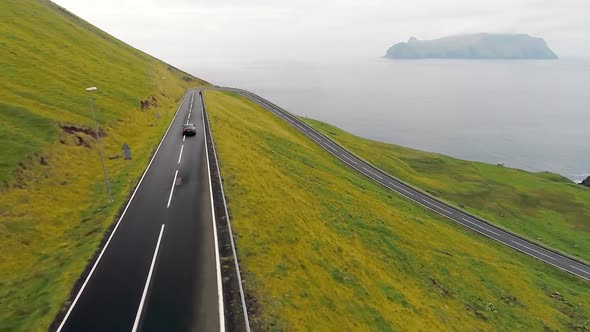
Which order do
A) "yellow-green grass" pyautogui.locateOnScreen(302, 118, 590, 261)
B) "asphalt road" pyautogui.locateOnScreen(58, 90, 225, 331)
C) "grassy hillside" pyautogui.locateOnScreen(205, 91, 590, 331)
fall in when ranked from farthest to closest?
"yellow-green grass" pyautogui.locateOnScreen(302, 118, 590, 261) → "grassy hillside" pyautogui.locateOnScreen(205, 91, 590, 331) → "asphalt road" pyautogui.locateOnScreen(58, 90, 225, 331)

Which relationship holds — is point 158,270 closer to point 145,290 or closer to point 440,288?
point 145,290

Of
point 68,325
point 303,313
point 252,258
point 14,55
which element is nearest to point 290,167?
point 252,258

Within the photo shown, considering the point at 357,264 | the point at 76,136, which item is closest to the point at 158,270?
the point at 357,264

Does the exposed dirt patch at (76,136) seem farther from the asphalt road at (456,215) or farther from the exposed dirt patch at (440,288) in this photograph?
the asphalt road at (456,215)

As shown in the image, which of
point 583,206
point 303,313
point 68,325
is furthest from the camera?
point 583,206

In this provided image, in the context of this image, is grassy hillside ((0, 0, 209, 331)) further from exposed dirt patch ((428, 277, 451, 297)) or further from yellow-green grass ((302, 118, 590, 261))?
yellow-green grass ((302, 118, 590, 261))

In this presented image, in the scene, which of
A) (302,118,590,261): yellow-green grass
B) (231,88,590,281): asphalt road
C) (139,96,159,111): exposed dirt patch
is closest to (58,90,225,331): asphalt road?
(139,96,159,111): exposed dirt patch

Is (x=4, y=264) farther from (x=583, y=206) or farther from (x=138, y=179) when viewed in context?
(x=583, y=206)
